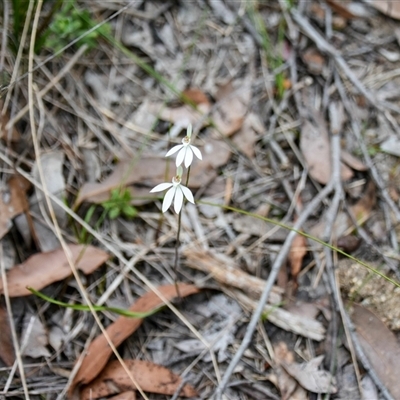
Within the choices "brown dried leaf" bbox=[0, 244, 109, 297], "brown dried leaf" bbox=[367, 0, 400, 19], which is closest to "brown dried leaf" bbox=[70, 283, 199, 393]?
"brown dried leaf" bbox=[0, 244, 109, 297]

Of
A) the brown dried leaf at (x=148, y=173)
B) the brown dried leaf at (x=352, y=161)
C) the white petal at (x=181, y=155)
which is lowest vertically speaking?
the brown dried leaf at (x=148, y=173)

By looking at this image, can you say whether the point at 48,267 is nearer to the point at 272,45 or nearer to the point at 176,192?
the point at 176,192

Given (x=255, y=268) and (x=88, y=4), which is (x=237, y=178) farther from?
(x=88, y=4)

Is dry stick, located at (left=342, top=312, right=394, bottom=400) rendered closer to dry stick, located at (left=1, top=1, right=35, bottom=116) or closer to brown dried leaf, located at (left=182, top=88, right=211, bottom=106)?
brown dried leaf, located at (left=182, top=88, right=211, bottom=106)

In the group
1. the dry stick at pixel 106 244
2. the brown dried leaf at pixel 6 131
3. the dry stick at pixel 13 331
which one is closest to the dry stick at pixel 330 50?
the dry stick at pixel 106 244

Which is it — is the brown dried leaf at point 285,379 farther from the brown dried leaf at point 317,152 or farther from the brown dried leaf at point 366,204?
the brown dried leaf at point 317,152

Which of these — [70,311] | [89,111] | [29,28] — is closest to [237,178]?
[89,111]
